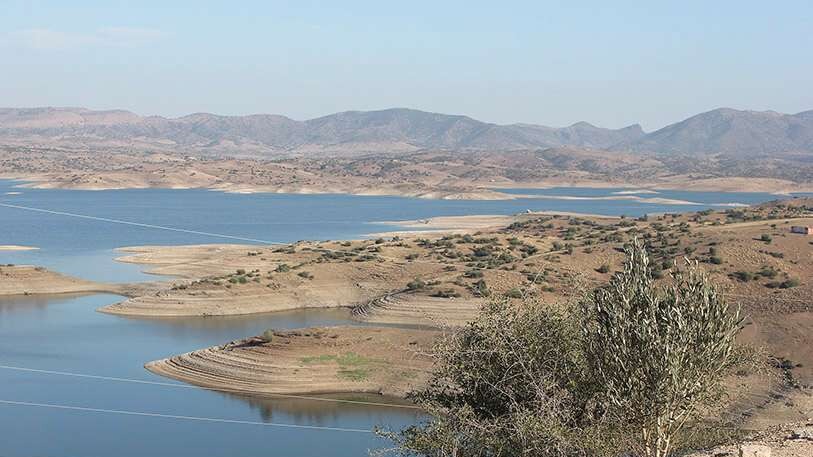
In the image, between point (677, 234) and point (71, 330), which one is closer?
point (71, 330)

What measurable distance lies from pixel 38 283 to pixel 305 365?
3426 cm

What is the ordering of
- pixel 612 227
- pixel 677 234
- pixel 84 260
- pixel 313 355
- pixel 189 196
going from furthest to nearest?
pixel 189 196 < pixel 612 227 < pixel 84 260 < pixel 677 234 < pixel 313 355

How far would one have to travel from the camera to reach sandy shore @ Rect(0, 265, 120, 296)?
72125mm

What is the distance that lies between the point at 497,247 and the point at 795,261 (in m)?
25.3

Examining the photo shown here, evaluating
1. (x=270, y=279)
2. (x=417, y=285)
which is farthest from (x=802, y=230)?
(x=270, y=279)

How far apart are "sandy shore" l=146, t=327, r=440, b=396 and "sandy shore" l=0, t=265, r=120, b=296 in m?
26.0

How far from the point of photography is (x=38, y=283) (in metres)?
73.5

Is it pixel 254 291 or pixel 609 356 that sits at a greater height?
pixel 609 356

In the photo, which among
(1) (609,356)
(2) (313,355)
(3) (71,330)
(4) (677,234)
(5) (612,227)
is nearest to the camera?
(1) (609,356)

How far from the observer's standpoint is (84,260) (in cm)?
9000

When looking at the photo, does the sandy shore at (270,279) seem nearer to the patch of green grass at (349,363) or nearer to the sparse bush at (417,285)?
the sparse bush at (417,285)

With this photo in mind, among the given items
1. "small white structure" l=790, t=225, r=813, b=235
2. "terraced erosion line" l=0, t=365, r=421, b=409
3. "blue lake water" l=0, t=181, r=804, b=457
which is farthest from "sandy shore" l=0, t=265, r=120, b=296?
"small white structure" l=790, t=225, r=813, b=235

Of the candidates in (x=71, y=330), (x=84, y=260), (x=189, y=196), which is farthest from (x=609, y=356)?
(x=189, y=196)

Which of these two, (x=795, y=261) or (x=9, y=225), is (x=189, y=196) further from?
(x=795, y=261)
